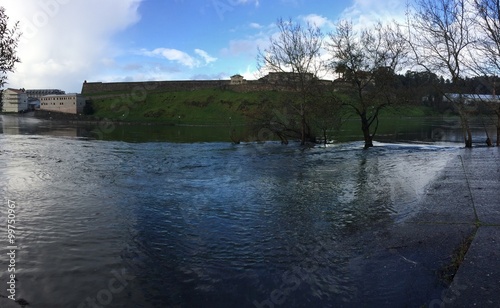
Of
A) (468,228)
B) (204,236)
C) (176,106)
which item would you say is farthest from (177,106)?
(468,228)

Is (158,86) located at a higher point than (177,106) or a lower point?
higher

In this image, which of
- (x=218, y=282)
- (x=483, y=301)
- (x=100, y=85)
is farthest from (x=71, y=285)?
(x=100, y=85)

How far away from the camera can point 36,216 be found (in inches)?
403

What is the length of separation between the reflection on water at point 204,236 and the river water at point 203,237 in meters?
0.03

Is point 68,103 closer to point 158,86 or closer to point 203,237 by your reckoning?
point 158,86

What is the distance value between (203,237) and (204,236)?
7cm

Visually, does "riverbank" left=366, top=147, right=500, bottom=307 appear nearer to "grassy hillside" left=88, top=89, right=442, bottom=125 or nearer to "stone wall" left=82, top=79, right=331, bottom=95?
"grassy hillside" left=88, top=89, right=442, bottom=125

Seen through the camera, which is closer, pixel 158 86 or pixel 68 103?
pixel 68 103

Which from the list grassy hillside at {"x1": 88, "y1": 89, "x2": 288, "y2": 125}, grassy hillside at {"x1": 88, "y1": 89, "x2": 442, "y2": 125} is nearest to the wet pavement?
grassy hillside at {"x1": 88, "y1": 89, "x2": 442, "y2": 125}

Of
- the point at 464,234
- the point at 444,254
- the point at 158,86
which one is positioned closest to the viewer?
the point at 444,254

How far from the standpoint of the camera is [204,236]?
8477mm

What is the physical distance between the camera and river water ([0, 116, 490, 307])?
564cm

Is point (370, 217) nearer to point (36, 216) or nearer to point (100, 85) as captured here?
point (36, 216)

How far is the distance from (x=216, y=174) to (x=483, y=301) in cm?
1547
